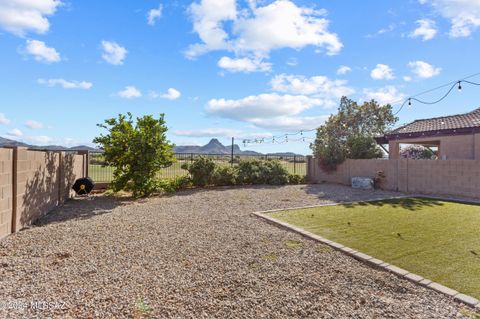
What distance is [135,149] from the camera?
9.34 m

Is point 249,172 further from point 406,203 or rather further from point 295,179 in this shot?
point 406,203

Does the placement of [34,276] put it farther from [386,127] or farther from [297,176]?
[386,127]

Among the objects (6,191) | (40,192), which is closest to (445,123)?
(40,192)

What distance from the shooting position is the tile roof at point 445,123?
12.7 m

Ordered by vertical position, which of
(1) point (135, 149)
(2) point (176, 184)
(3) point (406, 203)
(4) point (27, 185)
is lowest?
(3) point (406, 203)

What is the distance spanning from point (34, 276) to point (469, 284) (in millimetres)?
5147

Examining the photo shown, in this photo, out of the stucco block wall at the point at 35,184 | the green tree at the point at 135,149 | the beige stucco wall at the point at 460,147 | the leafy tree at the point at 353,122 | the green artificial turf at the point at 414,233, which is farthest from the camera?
the leafy tree at the point at 353,122

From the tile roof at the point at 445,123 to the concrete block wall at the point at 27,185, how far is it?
15617 millimetres

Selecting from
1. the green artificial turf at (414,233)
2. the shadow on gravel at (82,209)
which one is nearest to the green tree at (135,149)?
the shadow on gravel at (82,209)

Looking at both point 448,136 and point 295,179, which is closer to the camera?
point 448,136

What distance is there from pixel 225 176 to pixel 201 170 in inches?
51.5

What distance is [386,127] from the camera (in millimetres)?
21047

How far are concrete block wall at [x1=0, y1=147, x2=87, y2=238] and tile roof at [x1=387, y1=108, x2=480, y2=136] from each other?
15.6 metres

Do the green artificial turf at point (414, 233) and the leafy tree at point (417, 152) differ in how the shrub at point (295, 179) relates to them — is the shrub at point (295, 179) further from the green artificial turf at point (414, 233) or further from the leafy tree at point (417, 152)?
the leafy tree at point (417, 152)
